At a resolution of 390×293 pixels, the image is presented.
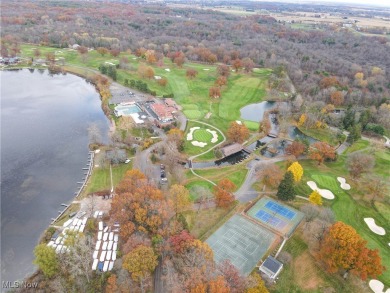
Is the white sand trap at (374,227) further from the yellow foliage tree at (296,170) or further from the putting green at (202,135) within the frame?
the putting green at (202,135)

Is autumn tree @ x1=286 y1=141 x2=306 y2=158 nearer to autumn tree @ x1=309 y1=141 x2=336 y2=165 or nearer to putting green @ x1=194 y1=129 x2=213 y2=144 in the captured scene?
autumn tree @ x1=309 y1=141 x2=336 y2=165

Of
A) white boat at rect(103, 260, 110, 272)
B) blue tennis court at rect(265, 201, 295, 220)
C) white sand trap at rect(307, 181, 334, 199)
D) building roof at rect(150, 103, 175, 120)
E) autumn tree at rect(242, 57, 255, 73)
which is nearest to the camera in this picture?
white boat at rect(103, 260, 110, 272)

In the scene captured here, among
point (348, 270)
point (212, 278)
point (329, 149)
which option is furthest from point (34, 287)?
point (329, 149)

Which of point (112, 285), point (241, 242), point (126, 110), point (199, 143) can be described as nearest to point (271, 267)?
point (241, 242)

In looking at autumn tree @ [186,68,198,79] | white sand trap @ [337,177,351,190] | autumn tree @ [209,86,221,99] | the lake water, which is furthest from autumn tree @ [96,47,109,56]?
white sand trap @ [337,177,351,190]

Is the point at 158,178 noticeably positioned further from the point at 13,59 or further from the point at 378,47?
the point at 378,47

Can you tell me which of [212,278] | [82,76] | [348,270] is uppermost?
[212,278]

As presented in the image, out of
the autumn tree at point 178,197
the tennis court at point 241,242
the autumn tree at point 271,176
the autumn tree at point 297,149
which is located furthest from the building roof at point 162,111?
the tennis court at point 241,242
